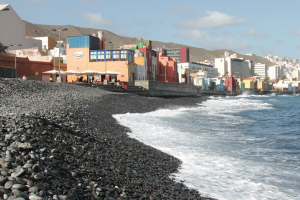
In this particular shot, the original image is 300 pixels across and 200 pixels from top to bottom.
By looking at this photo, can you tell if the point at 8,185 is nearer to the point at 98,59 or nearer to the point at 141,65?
the point at 98,59

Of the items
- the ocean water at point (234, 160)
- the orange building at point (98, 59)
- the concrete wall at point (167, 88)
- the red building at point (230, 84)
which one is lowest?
the ocean water at point (234, 160)

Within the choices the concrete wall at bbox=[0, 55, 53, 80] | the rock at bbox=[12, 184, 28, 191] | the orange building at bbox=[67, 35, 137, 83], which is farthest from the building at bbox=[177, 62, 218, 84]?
the rock at bbox=[12, 184, 28, 191]

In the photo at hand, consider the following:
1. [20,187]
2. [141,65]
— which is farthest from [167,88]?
[20,187]

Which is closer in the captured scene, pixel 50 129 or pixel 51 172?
pixel 51 172

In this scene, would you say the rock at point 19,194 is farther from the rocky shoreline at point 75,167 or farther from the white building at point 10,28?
the white building at point 10,28

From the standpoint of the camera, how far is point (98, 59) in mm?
48469

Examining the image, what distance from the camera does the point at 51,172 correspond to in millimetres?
4730

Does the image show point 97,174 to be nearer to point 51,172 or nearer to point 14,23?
point 51,172

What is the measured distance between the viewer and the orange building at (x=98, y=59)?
47.4 metres

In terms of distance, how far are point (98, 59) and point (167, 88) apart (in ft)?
46.5

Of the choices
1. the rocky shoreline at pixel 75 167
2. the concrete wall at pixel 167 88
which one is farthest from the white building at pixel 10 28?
the rocky shoreline at pixel 75 167

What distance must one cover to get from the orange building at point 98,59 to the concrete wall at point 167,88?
135 inches

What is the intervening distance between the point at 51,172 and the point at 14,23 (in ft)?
204

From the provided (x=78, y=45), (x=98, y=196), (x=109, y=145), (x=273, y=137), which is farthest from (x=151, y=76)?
(x=98, y=196)
